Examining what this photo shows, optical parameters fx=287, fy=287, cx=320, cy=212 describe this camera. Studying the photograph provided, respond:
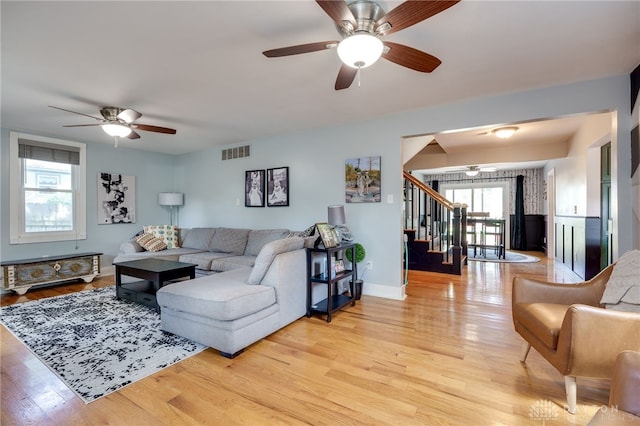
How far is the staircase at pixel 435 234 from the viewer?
16.9ft

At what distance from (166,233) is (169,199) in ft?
3.03

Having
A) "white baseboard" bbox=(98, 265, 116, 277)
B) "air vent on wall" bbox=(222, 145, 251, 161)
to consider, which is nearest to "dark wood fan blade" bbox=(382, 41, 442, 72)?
"air vent on wall" bbox=(222, 145, 251, 161)

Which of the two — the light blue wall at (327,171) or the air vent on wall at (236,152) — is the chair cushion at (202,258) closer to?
the light blue wall at (327,171)

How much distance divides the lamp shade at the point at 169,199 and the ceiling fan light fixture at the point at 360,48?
523 centimetres

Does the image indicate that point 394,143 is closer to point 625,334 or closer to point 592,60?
point 592,60

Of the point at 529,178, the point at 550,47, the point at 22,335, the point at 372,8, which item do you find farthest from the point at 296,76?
the point at 529,178

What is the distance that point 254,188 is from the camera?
5.05 metres

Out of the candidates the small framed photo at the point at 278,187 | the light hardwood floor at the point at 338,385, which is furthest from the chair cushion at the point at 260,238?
the light hardwood floor at the point at 338,385

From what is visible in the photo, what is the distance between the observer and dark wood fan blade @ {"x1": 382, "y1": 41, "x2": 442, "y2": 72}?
1.79 meters

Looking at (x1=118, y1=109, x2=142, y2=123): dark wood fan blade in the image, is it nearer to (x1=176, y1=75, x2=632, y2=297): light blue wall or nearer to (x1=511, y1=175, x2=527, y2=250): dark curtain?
(x1=176, y1=75, x2=632, y2=297): light blue wall

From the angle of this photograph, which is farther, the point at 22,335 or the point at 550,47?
the point at 22,335

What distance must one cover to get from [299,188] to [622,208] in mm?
3683

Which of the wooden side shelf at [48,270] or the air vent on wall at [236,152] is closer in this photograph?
the wooden side shelf at [48,270]

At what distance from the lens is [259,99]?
3229 millimetres
